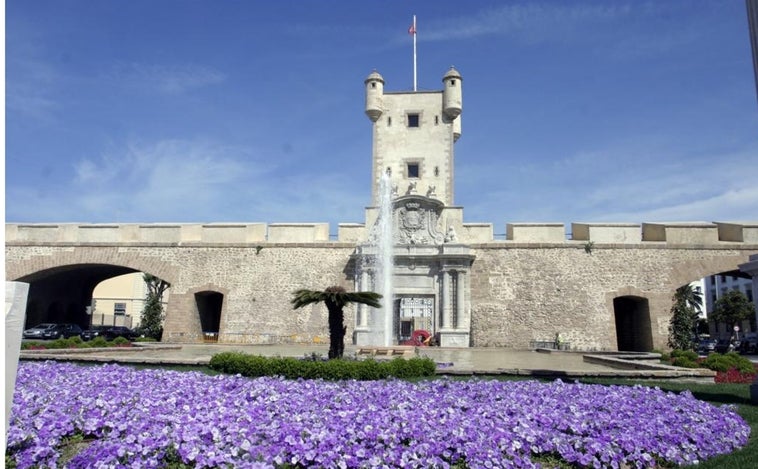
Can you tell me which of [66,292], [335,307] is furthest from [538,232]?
[66,292]

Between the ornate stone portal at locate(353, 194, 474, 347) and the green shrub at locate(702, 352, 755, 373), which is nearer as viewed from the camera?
the green shrub at locate(702, 352, 755, 373)

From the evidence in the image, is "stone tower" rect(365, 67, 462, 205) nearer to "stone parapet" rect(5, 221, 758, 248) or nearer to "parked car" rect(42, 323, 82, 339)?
"stone parapet" rect(5, 221, 758, 248)

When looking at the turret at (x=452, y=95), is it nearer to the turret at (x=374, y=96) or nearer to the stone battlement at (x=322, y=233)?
the turret at (x=374, y=96)

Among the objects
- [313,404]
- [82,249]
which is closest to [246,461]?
[313,404]

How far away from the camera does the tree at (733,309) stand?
4466 cm

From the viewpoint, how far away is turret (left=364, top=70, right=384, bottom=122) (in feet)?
94.1

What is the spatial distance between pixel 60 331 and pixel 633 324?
88.1 ft

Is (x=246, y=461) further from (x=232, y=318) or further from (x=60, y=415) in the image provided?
(x=232, y=318)

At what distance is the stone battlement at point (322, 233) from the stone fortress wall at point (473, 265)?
0.05 metres

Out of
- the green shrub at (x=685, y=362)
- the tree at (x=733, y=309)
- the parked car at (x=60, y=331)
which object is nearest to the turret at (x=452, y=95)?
the green shrub at (x=685, y=362)

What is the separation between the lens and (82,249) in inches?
1061

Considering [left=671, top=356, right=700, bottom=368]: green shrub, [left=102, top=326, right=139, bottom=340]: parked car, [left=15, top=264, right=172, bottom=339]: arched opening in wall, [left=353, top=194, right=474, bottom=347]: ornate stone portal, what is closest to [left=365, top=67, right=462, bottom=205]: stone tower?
[left=353, top=194, right=474, bottom=347]: ornate stone portal

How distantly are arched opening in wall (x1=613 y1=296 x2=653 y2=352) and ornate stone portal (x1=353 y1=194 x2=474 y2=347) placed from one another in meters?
7.41

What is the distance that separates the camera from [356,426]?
18.7 ft
